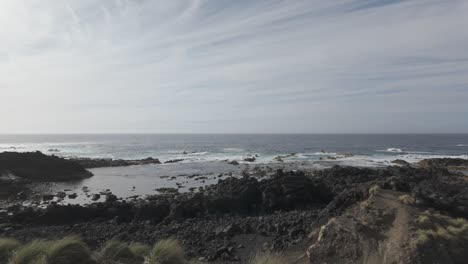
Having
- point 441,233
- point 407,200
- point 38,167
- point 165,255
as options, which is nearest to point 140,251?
point 165,255

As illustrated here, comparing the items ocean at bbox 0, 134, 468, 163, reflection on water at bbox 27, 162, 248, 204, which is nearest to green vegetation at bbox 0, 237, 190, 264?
reflection on water at bbox 27, 162, 248, 204

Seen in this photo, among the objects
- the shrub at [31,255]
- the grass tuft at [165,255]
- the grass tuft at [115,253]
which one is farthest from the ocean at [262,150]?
the shrub at [31,255]

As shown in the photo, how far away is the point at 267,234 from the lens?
44.0 ft

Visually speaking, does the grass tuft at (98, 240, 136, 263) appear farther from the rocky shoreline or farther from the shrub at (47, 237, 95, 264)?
the rocky shoreline

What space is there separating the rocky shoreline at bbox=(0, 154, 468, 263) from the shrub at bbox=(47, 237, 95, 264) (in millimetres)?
4592

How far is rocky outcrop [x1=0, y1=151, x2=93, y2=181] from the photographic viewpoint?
1377 inches

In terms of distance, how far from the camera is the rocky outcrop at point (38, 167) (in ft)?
115

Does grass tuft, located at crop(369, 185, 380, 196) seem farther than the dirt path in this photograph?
Yes

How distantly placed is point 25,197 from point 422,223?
2644 cm

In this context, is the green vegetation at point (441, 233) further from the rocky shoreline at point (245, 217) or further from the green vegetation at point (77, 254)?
the green vegetation at point (77, 254)

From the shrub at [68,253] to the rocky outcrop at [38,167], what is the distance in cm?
3241

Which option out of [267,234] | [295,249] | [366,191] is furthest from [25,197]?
[366,191]

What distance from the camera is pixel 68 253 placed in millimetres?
6508

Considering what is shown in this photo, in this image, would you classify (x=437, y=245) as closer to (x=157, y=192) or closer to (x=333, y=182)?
(x=333, y=182)
